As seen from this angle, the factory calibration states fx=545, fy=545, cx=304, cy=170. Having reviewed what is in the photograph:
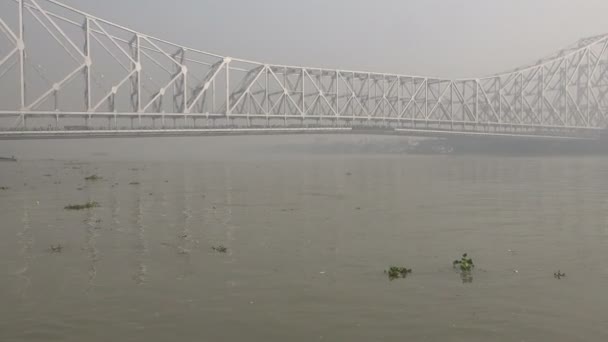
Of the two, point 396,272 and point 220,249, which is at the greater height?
point 220,249

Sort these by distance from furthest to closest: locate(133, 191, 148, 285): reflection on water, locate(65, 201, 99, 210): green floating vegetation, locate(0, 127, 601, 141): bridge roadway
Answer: locate(0, 127, 601, 141): bridge roadway → locate(65, 201, 99, 210): green floating vegetation → locate(133, 191, 148, 285): reflection on water

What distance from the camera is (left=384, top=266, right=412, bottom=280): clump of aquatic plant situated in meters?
11.5

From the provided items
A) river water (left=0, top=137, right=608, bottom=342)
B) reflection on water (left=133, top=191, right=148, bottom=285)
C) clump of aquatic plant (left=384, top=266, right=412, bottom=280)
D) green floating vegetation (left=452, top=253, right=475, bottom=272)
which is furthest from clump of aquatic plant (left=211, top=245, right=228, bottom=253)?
green floating vegetation (left=452, top=253, right=475, bottom=272)

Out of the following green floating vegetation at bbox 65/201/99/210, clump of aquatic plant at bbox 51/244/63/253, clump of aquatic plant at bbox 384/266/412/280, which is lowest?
clump of aquatic plant at bbox 384/266/412/280

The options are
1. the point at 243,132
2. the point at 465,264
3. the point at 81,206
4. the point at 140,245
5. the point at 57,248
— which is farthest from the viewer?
the point at 243,132

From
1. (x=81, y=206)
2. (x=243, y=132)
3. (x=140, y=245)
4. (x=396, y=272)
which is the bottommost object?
(x=396, y=272)

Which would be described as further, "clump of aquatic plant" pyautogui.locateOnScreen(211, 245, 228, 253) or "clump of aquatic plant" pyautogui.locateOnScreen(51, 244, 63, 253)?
"clump of aquatic plant" pyautogui.locateOnScreen(211, 245, 228, 253)

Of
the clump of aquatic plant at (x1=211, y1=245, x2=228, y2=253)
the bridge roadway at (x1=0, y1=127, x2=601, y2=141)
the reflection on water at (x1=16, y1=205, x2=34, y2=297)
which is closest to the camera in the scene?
the reflection on water at (x1=16, y1=205, x2=34, y2=297)

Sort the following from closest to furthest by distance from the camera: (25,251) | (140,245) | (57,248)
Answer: (25,251) → (57,248) → (140,245)

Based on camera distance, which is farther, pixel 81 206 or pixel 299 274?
pixel 81 206

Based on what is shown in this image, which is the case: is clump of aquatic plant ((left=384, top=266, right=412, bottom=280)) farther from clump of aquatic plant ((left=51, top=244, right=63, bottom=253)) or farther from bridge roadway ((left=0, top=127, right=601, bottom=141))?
bridge roadway ((left=0, top=127, right=601, bottom=141))

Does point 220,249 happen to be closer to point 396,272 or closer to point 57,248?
point 57,248

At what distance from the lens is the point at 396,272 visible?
11625 mm

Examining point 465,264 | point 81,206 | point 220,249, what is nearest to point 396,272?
point 465,264
